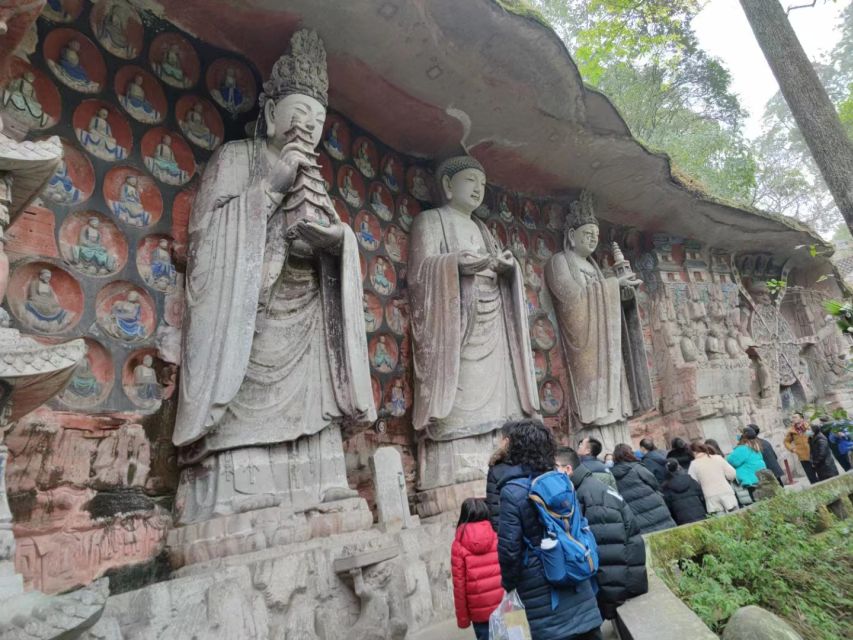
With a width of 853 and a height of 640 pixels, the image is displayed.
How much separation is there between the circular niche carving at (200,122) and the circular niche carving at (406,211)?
2248 mm

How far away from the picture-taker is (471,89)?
22.4 feet

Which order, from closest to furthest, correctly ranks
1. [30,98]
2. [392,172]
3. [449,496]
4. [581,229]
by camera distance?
[30,98], [449,496], [392,172], [581,229]

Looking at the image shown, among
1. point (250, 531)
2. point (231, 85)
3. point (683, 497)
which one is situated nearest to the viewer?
point (250, 531)

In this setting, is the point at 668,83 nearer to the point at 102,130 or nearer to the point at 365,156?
the point at 365,156

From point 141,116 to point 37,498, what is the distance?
2885 millimetres

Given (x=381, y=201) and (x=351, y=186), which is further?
(x=381, y=201)

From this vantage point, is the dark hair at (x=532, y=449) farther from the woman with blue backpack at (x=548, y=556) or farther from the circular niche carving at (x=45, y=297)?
the circular niche carving at (x=45, y=297)

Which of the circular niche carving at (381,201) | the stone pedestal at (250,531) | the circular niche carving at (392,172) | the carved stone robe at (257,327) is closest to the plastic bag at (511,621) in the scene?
the stone pedestal at (250,531)

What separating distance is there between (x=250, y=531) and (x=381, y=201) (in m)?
4.16

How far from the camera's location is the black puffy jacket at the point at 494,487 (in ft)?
8.80

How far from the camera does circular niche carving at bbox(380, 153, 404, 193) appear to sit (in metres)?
7.21

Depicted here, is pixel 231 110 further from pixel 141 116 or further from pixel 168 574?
pixel 168 574

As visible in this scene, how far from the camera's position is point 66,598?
2.25m

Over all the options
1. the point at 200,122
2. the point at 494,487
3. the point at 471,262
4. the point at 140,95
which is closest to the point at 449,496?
the point at 471,262
